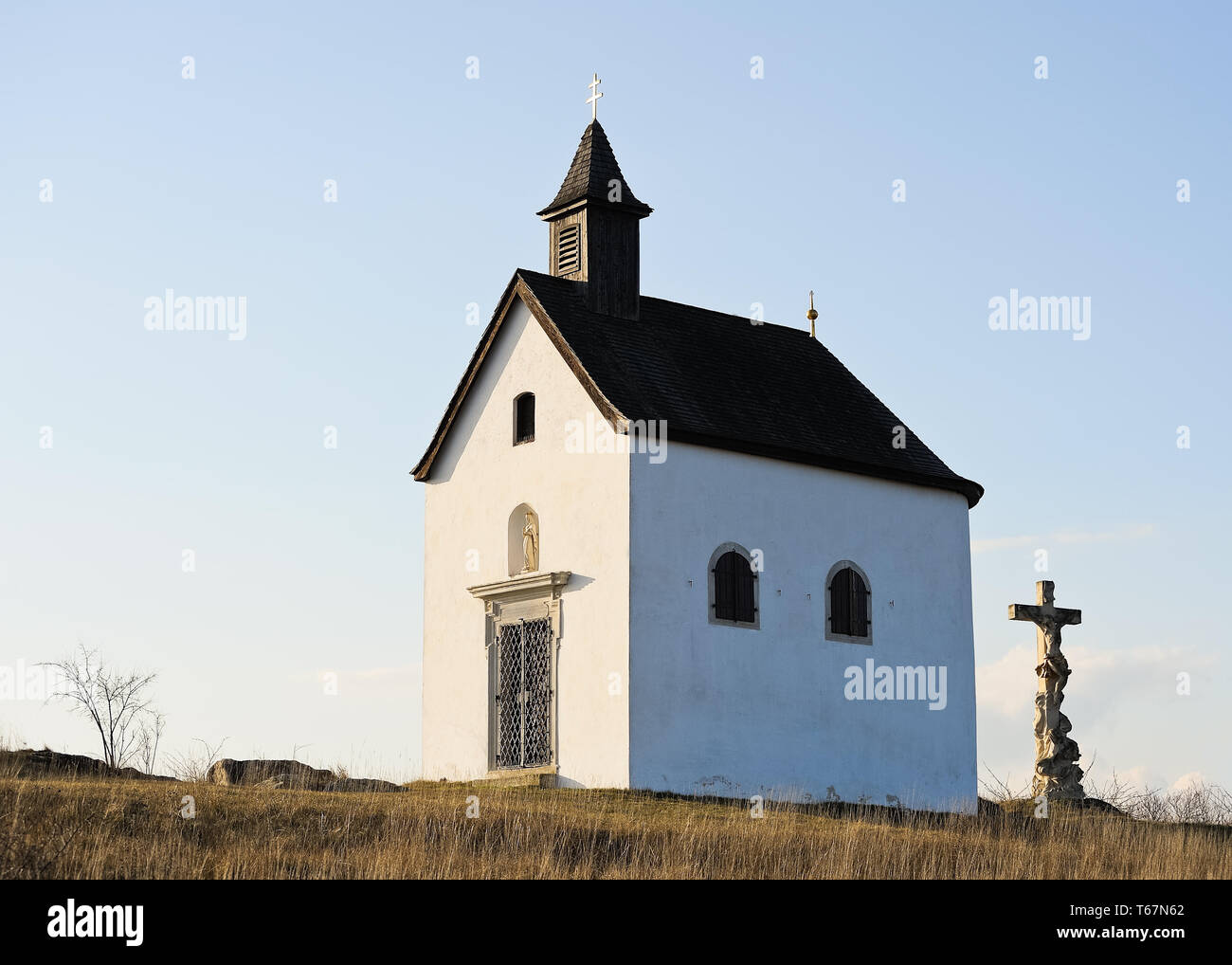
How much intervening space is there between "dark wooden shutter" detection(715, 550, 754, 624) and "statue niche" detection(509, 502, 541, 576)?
10.4 feet

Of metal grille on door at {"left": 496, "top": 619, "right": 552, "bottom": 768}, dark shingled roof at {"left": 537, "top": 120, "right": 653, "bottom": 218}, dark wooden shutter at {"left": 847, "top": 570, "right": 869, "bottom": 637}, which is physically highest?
dark shingled roof at {"left": 537, "top": 120, "right": 653, "bottom": 218}

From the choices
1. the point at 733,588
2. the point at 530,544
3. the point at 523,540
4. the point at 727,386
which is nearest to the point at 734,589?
the point at 733,588

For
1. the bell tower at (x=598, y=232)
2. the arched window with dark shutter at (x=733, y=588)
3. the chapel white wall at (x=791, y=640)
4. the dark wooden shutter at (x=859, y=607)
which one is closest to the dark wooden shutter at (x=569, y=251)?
the bell tower at (x=598, y=232)

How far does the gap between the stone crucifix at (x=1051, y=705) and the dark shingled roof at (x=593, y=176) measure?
1007cm

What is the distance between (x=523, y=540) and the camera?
29672 mm

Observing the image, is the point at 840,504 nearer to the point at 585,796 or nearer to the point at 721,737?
the point at 721,737

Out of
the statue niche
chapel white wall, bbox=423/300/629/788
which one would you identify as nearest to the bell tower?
chapel white wall, bbox=423/300/629/788

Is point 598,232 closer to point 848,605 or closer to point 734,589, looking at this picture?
point 734,589

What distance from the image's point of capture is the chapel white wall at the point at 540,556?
27125mm

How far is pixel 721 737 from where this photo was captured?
27.3 m

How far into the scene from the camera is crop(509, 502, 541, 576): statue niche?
29.2 meters

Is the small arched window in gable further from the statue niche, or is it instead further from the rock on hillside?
the rock on hillside

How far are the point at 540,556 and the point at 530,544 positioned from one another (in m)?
0.55
